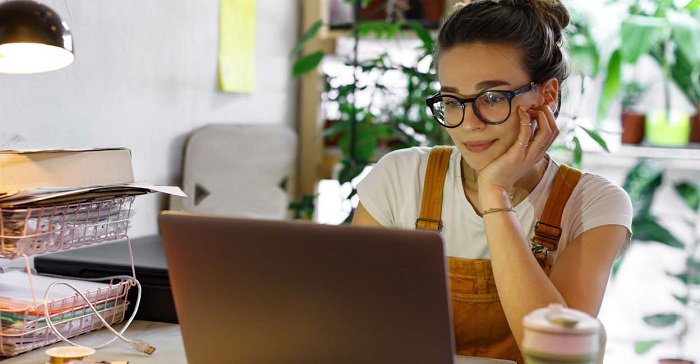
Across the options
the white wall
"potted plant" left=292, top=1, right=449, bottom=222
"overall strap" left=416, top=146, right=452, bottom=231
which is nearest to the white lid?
"overall strap" left=416, top=146, right=452, bottom=231

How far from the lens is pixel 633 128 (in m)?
2.82

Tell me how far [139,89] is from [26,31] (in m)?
0.78

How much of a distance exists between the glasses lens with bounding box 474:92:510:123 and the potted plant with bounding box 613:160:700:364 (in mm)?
1515

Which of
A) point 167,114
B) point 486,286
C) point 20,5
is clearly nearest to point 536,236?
point 486,286

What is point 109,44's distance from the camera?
1.85 m

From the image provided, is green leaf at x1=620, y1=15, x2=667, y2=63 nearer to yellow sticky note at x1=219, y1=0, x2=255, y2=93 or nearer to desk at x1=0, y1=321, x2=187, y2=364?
yellow sticky note at x1=219, y1=0, x2=255, y2=93

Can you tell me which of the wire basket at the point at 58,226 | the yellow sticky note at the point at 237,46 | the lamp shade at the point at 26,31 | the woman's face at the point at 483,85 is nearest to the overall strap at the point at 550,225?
the woman's face at the point at 483,85

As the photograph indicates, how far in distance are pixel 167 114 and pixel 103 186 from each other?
0.82 m

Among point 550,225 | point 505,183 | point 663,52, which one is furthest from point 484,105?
point 663,52

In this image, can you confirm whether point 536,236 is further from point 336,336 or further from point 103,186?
point 103,186

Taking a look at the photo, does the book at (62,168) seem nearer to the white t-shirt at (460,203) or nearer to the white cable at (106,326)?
the white cable at (106,326)

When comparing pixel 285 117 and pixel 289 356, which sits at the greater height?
pixel 285 117

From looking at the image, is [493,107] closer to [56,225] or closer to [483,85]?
[483,85]

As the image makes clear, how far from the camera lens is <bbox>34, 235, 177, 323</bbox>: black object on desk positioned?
4.90 feet
